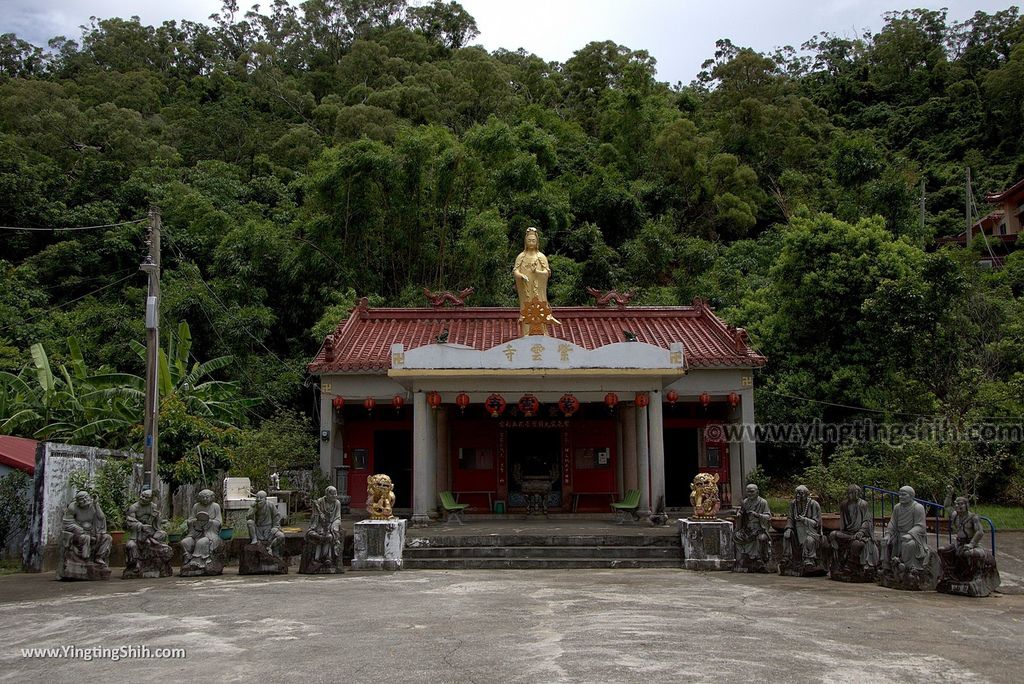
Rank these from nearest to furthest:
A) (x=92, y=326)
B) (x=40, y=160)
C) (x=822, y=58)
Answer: (x=92, y=326) → (x=40, y=160) → (x=822, y=58)

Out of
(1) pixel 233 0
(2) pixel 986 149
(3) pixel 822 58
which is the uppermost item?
(1) pixel 233 0

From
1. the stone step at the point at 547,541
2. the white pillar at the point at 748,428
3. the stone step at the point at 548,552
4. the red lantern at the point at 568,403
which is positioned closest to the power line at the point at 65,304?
the stone step at the point at 547,541

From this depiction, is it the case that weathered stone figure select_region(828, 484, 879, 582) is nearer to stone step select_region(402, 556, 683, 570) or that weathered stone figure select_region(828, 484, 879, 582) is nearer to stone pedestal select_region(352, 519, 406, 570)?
stone step select_region(402, 556, 683, 570)

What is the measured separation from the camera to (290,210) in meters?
29.6

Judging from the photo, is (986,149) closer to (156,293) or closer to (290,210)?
(290,210)

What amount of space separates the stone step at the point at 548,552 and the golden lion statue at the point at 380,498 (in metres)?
0.71

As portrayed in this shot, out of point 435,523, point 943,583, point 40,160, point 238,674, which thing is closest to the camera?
point 238,674

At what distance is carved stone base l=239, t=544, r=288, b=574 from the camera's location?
472 inches

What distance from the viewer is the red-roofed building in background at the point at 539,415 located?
16.0 metres

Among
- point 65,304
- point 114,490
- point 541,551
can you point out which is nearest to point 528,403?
point 541,551

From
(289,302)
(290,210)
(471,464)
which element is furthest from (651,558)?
(290,210)

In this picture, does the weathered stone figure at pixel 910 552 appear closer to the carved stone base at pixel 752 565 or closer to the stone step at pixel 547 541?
the carved stone base at pixel 752 565

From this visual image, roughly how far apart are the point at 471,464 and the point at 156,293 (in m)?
7.43

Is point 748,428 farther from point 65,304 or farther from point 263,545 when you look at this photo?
point 65,304
